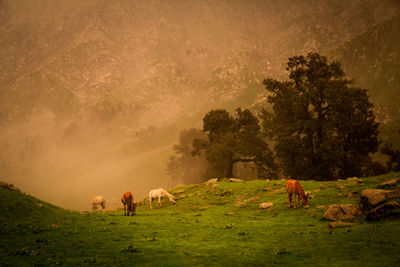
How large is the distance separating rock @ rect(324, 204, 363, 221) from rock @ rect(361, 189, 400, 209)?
2.07ft

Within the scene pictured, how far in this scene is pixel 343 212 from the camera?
18500 mm

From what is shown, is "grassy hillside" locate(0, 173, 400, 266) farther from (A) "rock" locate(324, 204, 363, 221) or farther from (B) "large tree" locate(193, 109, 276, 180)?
(B) "large tree" locate(193, 109, 276, 180)

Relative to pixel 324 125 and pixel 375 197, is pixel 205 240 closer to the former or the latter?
pixel 375 197

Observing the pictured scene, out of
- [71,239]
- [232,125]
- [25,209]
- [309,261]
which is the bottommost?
[309,261]

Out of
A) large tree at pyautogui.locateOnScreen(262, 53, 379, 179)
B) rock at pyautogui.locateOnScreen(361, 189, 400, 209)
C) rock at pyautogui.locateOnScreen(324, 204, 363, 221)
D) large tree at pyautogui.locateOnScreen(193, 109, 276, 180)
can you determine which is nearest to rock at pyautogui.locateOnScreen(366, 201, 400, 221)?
rock at pyautogui.locateOnScreen(361, 189, 400, 209)

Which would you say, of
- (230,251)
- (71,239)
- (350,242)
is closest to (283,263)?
(230,251)

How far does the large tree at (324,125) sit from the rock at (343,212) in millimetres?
31215

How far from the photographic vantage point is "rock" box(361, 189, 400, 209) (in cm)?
1783

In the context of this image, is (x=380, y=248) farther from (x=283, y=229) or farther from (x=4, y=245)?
(x=4, y=245)

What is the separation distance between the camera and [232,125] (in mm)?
69938

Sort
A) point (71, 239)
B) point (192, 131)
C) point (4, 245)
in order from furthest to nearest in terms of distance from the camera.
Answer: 1. point (192, 131)
2. point (71, 239)
3. point (4, 245)

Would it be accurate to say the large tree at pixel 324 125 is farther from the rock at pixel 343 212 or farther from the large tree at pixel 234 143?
the rock at pixel 343 212

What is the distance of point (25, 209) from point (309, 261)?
86.2 ft

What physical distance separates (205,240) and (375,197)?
1235 cm
